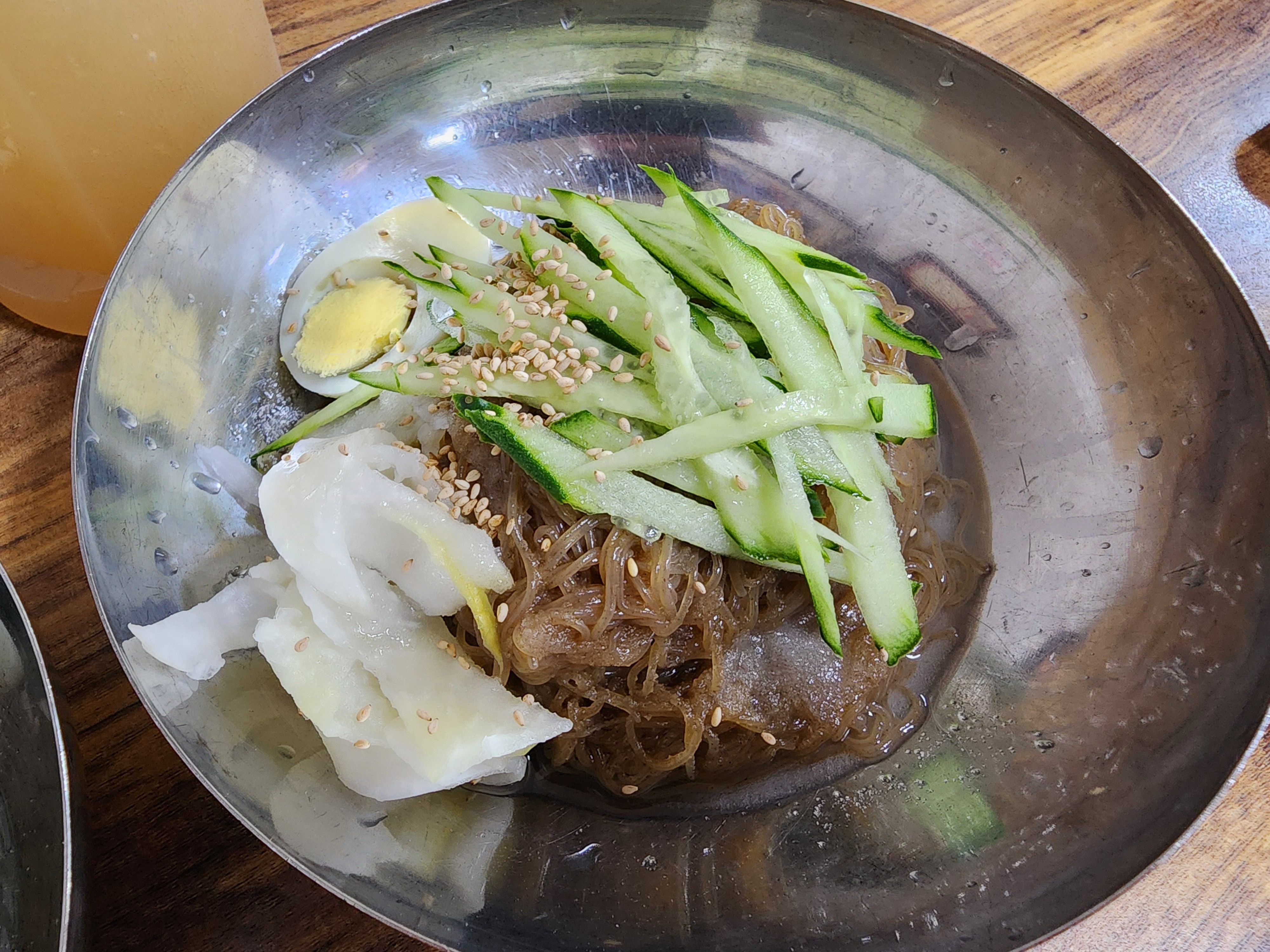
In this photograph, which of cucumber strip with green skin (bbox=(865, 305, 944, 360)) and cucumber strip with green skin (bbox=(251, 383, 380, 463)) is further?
cucumber strip with green skin (bbox=(251, 383, 380, 463))

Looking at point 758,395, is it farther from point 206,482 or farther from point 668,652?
point 206,482

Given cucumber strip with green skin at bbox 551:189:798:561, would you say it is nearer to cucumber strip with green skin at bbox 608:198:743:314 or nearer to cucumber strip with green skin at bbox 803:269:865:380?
cucumber strip with green skin at bbox 608:198:743:314

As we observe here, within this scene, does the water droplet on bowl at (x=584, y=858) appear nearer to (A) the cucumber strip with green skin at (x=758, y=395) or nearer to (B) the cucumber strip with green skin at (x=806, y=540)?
(B) the cucumber strip with green skin at (x=806, y=540)

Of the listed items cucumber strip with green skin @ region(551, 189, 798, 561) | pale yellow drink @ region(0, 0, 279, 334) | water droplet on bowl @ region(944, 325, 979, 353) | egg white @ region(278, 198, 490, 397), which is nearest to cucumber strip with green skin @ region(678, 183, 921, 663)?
cucumber strip with green skin @ region(551, 189, 798, 561)

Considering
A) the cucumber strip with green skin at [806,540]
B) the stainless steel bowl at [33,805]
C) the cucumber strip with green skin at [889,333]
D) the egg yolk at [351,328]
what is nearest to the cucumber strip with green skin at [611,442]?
the cucumber strip with green skin at [806,540]

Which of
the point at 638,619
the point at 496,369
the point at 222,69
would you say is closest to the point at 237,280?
the point at 222,69

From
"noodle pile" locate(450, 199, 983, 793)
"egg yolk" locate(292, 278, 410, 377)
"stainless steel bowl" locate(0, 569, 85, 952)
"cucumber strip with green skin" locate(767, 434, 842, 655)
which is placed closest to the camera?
"stainless steel bowl" locate(0, 569, 85, 952)

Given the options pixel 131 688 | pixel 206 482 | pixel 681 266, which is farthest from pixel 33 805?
pixel 681 266
